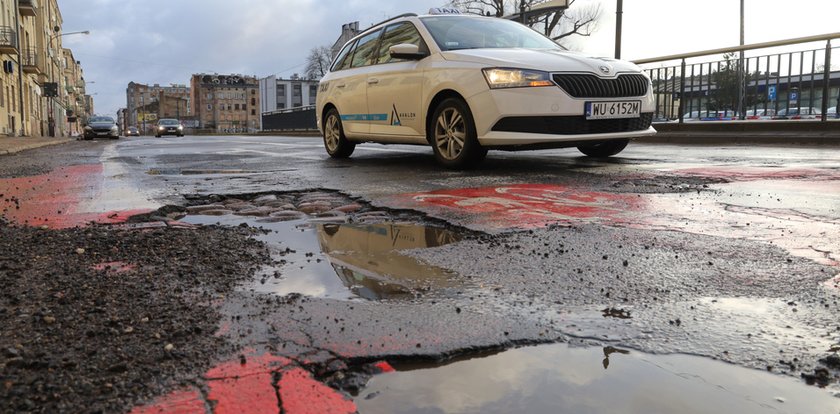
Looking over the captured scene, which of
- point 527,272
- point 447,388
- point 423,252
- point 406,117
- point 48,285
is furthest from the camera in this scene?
point 406,117

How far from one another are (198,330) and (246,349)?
0.62 ft

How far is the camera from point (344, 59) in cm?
883

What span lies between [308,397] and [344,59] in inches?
310

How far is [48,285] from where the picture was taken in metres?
2.14

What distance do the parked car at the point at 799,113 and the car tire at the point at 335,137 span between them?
7976mm

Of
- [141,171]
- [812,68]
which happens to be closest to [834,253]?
[141,171]

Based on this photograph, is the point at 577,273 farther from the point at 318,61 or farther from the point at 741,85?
the point at 318,61

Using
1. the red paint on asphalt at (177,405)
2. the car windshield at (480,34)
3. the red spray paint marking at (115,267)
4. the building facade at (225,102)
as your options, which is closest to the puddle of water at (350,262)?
the red spray paint marking at (115,267)

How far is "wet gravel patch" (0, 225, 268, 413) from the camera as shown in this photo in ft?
4.56

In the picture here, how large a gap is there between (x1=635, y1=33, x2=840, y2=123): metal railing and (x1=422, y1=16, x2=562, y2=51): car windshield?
248 inches

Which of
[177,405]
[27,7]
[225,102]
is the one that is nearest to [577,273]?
[177,405]

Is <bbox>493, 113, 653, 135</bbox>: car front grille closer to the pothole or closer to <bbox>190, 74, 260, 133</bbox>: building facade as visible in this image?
the pothole

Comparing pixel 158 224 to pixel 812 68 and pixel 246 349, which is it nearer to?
pixel 246 349

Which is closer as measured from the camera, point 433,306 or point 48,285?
point 433,306
